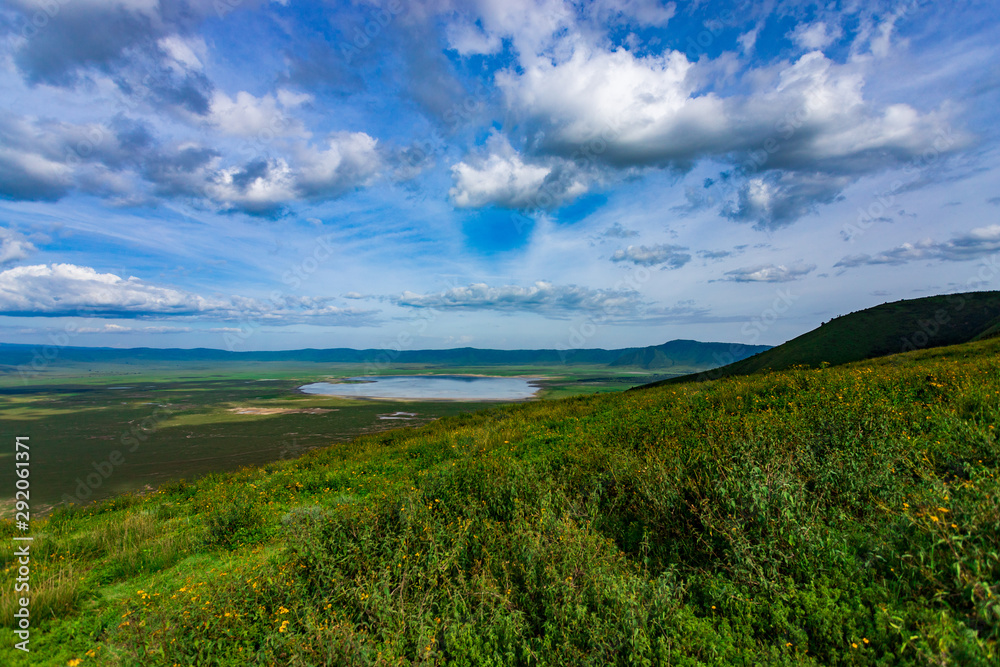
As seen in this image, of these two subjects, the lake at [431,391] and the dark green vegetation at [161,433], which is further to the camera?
the lake at [431,391]

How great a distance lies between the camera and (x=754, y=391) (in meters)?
13.4

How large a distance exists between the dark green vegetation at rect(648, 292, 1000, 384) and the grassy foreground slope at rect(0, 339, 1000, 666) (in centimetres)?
5721

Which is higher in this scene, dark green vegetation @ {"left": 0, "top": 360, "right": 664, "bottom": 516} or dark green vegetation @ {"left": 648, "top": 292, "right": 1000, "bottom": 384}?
dark green vegetation @ {"left": 648, "top": 292, "right": 1000, "bottom": 384}

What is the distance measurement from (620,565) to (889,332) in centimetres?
9268

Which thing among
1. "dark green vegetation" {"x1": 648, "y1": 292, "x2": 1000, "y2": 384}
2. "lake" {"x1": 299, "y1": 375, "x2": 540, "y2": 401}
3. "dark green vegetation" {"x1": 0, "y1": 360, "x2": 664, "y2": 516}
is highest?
"dark green vegetation" {"x1": 648, "y1": 292, "x2": 1000, "y2": 384}

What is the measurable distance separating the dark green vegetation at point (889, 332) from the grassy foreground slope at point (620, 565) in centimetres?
5721

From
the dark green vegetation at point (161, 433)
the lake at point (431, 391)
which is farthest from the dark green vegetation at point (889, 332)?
the dark green vegetation at point (161, 433)

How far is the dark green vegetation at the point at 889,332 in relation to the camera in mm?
64688

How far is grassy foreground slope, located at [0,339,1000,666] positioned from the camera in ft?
14.3

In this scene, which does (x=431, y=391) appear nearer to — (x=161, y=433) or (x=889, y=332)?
(x=161, y=433)

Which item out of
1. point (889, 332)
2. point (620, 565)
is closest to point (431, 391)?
point (889, 332)

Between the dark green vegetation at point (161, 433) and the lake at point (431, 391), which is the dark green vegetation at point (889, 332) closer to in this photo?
the lake at point (431, 391)

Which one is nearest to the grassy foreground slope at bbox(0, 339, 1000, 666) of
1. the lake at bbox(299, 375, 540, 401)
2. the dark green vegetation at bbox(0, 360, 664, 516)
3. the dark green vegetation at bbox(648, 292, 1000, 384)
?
the dark green vegetation at bbox(0, 360, 664, 516)

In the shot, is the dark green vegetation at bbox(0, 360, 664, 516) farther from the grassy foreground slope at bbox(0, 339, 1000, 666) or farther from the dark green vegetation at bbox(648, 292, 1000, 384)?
the dark green vegetation at bbox(648, 292, 1000, 384)
